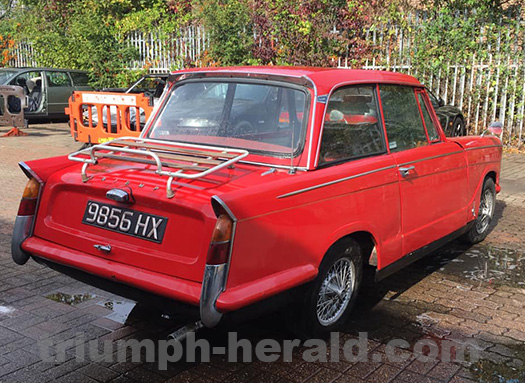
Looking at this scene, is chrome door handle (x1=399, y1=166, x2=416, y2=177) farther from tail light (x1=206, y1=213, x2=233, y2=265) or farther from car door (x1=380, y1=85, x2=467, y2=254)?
tail light (x1=206, y1=213, x2=233, y2=265)

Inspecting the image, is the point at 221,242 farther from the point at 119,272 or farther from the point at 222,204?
the point at 119,272

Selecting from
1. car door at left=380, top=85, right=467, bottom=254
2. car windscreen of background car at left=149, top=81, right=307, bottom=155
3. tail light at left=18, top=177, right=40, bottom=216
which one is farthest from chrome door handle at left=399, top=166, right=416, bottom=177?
tail light at left=18, top=177, right=40, bottom=216

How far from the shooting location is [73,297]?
187 inches

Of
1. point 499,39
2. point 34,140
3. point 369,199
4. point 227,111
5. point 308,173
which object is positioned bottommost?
point 34,140

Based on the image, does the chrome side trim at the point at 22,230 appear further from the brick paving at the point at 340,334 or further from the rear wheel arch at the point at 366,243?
the rear wheel arch at the point at 366,243

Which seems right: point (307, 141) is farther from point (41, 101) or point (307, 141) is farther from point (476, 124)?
point (41, 101)

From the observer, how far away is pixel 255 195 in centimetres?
329

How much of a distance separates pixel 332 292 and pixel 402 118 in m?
1.69

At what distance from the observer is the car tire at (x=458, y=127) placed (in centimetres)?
1208

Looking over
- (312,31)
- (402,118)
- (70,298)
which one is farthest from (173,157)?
(312,31)

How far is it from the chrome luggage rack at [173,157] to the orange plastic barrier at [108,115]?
5124 mm

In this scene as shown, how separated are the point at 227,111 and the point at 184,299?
166cm

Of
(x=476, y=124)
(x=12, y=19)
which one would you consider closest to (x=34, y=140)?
(x=476, y=124)

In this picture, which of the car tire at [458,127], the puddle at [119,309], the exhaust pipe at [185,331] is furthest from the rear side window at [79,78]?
the exhaust pipe at [185,331]
